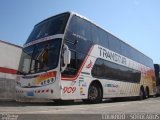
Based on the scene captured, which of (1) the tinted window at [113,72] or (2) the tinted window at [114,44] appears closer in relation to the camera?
(1) the tinted window at [113,72]

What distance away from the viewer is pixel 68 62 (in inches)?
435

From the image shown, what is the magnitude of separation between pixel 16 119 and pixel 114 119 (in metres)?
2.16

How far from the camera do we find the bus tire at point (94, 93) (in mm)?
13242

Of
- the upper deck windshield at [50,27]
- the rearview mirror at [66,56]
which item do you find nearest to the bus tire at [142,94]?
the upper deck windshield at [50,27]

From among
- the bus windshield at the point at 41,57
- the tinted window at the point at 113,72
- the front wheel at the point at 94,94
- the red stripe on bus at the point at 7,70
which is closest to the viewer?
the bus windshield at the point at 41,57

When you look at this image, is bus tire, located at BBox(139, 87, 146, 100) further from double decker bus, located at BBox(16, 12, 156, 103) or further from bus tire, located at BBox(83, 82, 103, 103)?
bus tire, located at BBox(83, 82, 103, 103)

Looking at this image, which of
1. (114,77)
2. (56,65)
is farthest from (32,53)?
(114,77)

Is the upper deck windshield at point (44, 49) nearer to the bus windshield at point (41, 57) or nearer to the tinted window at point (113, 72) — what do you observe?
the bus windshield at point (41, 57)

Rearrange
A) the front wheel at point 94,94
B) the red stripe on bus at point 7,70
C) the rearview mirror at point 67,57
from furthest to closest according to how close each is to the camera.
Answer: the red stripe on bus at point 7,70 → the front wheel at point 94,94 → the rearview mirror at point 67,57

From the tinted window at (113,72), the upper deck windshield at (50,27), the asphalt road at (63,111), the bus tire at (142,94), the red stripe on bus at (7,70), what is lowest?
the asphalt road at (63,111)

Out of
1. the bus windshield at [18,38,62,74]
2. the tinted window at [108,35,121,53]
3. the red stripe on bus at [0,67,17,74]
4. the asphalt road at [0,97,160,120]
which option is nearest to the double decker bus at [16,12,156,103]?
the bus windshield at [18,38,62,74]

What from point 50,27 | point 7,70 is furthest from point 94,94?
point 7,70

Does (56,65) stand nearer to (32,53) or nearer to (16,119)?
(32,53)

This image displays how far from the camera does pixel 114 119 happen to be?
671 cm
